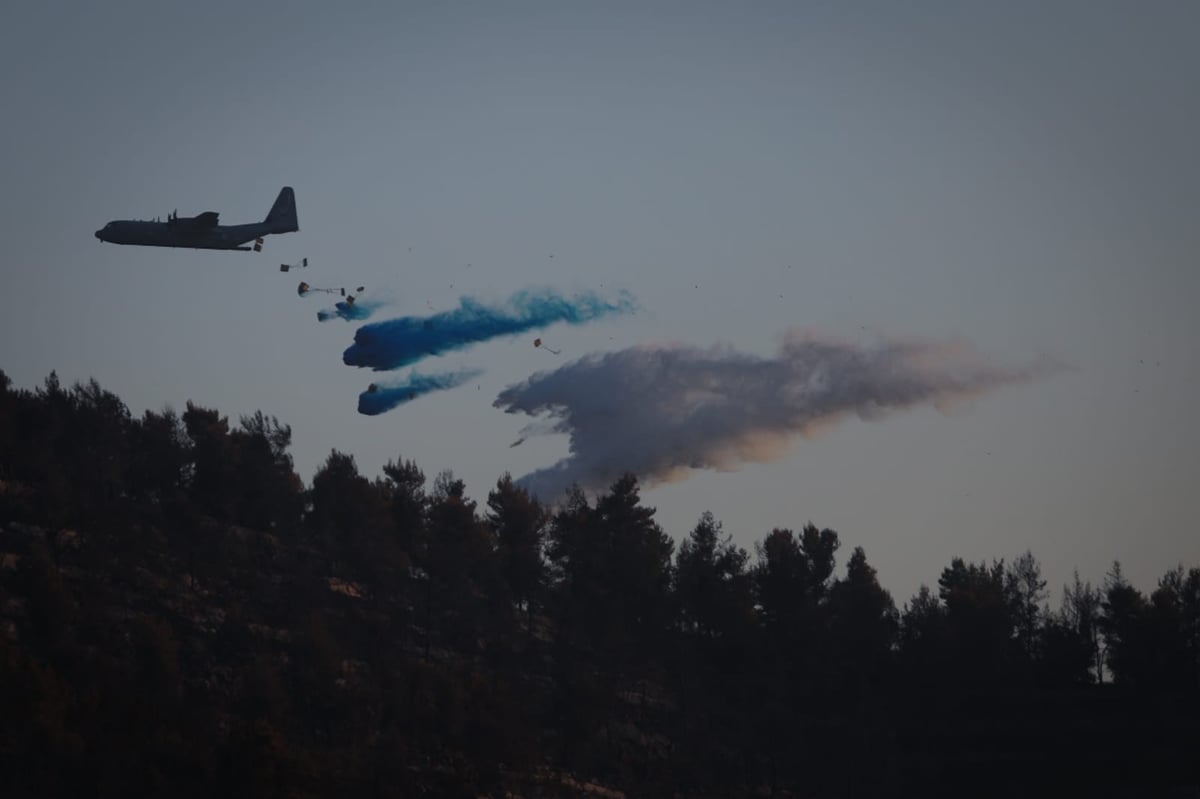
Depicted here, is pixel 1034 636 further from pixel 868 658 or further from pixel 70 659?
pixel 70 659

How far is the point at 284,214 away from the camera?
129 m

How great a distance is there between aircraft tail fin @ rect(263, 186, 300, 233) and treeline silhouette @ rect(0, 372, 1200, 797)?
2045cm

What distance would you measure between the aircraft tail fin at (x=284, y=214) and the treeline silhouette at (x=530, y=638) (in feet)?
67.1

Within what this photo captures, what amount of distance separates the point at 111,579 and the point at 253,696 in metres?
20.0

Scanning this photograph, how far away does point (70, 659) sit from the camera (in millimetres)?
101875

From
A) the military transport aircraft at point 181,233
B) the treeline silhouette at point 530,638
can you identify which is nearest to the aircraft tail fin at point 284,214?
the military transport aircraft at point 181,233

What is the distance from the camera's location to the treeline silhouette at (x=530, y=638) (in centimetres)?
10919

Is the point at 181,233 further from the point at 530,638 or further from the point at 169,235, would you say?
the point at 530,638

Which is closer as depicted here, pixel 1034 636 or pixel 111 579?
pixel 111 579

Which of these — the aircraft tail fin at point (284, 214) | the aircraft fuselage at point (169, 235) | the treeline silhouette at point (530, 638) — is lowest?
the treeline silhouette at point (530, 638)

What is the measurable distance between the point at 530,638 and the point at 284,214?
129ft

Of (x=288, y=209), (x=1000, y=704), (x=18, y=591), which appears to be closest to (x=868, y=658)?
(x=1000, y=704)

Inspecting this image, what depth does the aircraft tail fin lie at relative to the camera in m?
128

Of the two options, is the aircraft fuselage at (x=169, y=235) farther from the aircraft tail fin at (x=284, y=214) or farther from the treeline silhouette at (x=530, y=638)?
the treeline silhouette at (x=530, y=638)
